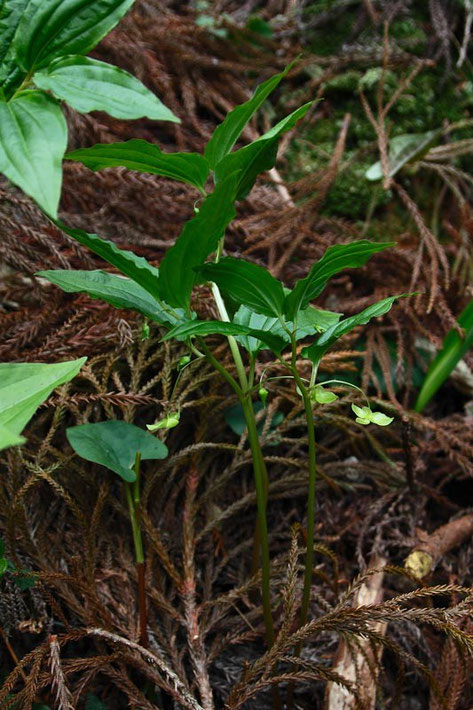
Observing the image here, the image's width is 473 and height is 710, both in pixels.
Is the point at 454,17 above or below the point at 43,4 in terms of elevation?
below

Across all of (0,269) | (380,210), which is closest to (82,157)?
(0,269)

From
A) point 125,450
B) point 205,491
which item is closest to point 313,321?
point 125,450

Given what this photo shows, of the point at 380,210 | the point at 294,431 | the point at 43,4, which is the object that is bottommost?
the point at 294,431

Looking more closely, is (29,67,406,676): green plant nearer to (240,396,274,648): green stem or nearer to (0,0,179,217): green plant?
(240,396,274,648): green stem

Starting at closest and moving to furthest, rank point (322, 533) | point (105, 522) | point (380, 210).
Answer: point (105, 522), point (322, 533), point (380, 210)

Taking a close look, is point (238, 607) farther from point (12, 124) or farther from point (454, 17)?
point (454, 17)

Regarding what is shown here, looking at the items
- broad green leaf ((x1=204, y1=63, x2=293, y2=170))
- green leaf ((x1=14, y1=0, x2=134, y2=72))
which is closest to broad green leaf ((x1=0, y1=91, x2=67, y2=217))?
green leaf ((x1=14, y1=0, x2=134, y2=72))
